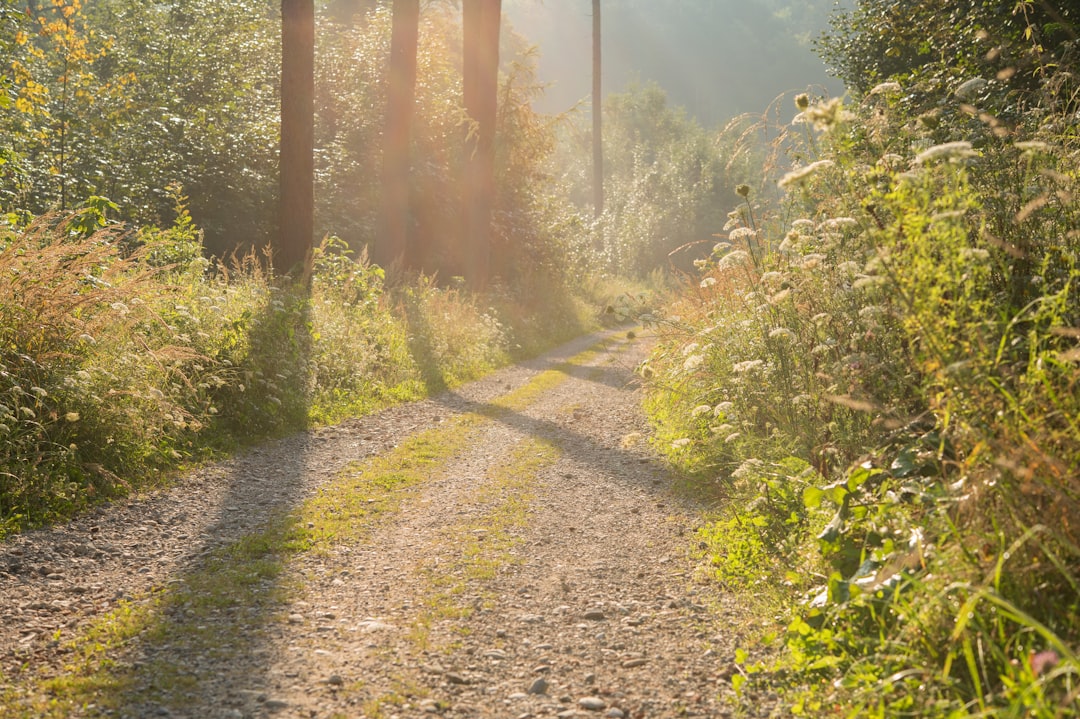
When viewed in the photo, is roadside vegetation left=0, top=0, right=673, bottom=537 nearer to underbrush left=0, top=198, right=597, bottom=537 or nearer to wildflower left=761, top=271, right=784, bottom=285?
underbrush left=0, top=198, right=597, bottom=537

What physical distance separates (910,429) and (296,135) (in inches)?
448

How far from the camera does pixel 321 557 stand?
18.0 ft

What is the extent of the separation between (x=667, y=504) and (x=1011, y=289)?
327 centimetres

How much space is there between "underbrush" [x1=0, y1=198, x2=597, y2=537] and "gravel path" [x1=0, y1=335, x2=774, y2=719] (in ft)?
1.44

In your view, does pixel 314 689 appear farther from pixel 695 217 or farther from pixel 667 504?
pixel 695 217

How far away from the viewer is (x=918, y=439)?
4422 millimetres

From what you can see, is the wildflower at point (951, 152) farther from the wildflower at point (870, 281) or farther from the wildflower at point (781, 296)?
the wildflower at point (781, 296)

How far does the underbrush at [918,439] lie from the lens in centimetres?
310

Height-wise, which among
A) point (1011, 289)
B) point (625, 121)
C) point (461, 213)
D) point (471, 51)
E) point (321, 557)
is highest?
point (625, 121)

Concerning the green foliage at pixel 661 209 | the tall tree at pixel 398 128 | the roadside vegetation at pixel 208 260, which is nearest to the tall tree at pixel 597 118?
the green foliage at pixel 661 209

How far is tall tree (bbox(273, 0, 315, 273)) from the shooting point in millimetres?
13250

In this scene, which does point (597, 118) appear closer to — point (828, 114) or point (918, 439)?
point (828, 114)

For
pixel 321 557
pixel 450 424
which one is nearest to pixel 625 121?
pixel 450 424

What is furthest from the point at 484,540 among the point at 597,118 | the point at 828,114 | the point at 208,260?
the point at 597,118
